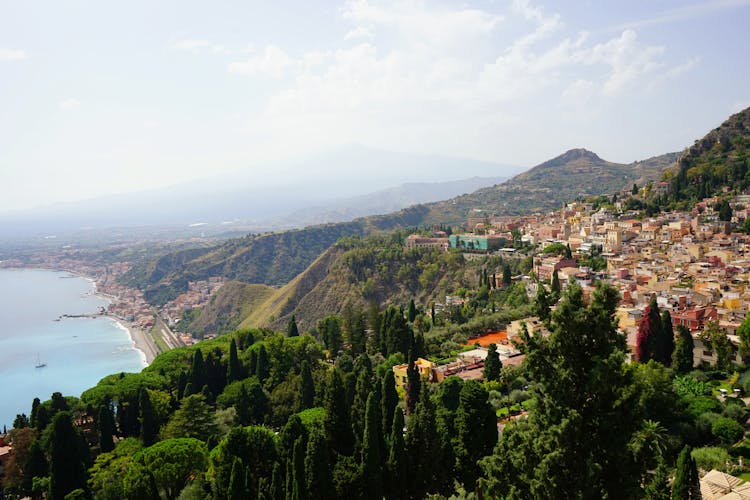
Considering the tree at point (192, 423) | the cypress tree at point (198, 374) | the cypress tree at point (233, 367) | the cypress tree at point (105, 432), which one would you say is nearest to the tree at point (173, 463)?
the tree at point (192, 423)

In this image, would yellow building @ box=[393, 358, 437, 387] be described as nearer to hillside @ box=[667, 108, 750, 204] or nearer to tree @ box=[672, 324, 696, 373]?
tree @ box=[672, 324, 696, 373]

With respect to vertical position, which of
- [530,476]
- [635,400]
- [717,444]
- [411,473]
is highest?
[635,400]

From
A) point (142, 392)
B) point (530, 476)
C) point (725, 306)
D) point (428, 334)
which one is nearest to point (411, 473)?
point (530, 476)

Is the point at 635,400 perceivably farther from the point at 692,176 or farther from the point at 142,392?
the point at 692,176

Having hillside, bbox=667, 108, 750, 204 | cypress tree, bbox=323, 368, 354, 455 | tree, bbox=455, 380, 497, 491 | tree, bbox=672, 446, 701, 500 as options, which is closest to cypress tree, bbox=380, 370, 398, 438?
cypress tree, bbox=323, 368, 354, 455

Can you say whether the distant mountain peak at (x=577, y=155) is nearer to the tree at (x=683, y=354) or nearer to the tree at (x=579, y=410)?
the tree at (x=683, y=354)
